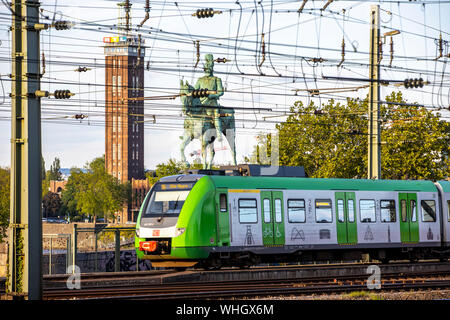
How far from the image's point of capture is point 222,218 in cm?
2638

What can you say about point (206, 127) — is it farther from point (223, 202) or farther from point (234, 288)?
point (234, 288)

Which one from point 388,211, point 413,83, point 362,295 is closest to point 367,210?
point 388,211

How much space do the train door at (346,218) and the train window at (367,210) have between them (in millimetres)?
402

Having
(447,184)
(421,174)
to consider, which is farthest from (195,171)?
(421,174)

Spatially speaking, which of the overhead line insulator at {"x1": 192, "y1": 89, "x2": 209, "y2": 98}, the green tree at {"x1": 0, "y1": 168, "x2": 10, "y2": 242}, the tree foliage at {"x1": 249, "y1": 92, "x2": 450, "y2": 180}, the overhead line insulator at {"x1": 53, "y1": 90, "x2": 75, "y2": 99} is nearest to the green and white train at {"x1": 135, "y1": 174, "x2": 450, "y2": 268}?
the overhead line insulator at {"x1": 192, "y1": 89, "x2": 209, "y2": 98}

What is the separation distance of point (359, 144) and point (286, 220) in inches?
1386

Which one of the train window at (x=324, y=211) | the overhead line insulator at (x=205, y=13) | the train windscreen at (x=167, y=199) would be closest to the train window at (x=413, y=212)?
the train window at (x=324, y=211)

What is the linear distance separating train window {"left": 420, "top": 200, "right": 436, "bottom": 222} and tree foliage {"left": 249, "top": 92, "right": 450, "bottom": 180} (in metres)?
24.6

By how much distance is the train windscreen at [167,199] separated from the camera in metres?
26.1

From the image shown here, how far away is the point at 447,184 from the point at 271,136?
33.4m

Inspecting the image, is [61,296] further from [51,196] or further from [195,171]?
[51,196]

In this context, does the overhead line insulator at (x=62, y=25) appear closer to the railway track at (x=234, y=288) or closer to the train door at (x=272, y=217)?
the railway track at (x=234, y=288)

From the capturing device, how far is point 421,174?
59.6 m
